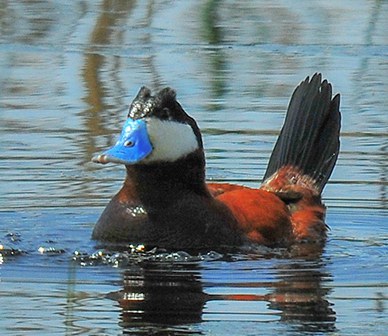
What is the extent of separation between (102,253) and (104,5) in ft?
22.9

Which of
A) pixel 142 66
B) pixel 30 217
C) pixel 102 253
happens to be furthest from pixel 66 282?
Answer: pixel 142 66

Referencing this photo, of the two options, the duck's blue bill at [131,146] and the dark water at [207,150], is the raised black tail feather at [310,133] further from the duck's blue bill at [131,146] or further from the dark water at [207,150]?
the duck's blue bill at [131,146]

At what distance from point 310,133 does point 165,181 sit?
1.47 meters

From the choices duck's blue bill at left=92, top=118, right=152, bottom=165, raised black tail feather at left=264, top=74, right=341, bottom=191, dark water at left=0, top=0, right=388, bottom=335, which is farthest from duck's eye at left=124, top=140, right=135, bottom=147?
raised black tail feather at left=264, top=74, right=341, bottom=191

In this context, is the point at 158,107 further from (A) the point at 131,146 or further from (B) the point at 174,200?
(B) the point at 174,200

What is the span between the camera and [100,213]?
327 inches

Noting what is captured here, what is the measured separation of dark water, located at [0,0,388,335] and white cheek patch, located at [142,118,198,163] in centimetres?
45

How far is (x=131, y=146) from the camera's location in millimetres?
7250

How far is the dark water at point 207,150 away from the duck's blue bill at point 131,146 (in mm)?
405

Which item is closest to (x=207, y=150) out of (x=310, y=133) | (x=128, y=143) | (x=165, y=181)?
(x=310, y=133)

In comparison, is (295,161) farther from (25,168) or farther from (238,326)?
(238,326)

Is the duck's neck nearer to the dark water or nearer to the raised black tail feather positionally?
the dark water

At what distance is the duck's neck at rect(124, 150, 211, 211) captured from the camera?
7.40 meters

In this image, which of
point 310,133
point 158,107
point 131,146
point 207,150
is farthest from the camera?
point 207,150
